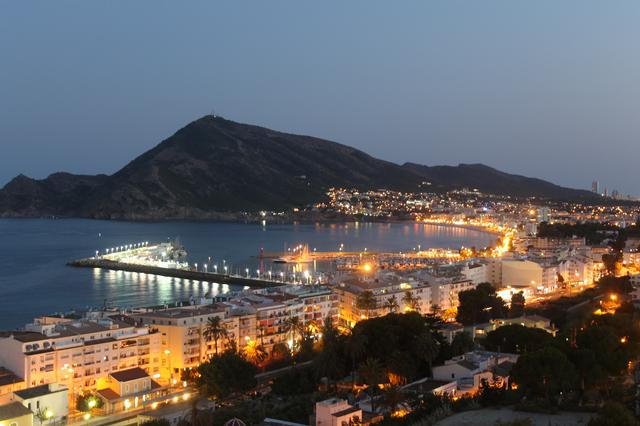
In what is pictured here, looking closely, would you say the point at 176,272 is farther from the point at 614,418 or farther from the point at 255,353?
the point at 614,418

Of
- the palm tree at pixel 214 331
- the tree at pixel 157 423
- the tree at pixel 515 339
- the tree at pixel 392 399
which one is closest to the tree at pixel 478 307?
the tree at pixel 515 339

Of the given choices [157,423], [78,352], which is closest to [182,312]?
[78,352]

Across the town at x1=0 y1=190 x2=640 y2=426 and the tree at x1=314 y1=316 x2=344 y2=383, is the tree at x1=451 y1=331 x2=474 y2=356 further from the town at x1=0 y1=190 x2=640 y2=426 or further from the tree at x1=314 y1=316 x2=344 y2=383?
the tree at x1=314 y1=316 x2=344 y2=383


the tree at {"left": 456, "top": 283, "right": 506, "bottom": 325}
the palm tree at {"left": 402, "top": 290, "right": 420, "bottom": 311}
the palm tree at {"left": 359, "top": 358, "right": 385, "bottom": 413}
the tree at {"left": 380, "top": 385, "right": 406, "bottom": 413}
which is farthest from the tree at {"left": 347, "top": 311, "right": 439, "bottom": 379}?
the palm tree at {"left": 402, "top": 290, "right": 420, "bottom": 311}

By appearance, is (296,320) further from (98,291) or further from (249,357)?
(98,291)

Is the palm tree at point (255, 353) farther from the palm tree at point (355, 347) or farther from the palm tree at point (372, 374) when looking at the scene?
the palm tree at point (372, 374)

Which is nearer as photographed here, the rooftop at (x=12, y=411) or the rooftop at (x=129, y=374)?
the rooftop at (x=12, y=411)
